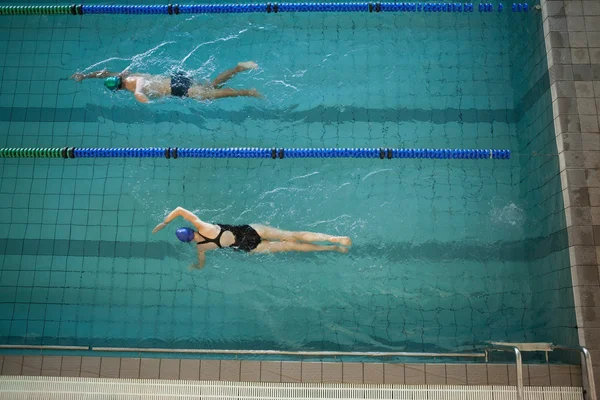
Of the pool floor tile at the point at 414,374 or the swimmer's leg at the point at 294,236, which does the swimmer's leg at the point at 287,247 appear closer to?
the swimmer's leg at the point at 294,236

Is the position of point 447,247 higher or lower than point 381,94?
lower

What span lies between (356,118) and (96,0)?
3417mm

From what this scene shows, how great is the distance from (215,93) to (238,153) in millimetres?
1046

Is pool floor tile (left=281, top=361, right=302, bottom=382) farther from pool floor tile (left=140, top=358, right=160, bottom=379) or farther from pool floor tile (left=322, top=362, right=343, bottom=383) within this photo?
pool floor tile (left=140, top=358, right=160, bottom=379)

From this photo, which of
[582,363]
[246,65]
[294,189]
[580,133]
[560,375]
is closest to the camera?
[582,363]

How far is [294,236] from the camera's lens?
239 inches

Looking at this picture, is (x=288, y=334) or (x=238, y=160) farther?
(x=238, y=160)

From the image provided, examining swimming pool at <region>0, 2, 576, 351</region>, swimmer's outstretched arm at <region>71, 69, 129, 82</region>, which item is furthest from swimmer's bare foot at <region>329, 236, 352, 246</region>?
swimmer's outstretched arm at <region>71, 69, 129, 82</region>

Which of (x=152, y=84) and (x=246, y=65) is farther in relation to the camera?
(x=246, y=65)

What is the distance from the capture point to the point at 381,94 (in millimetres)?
6734

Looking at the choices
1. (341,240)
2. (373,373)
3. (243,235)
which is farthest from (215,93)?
(373,373)

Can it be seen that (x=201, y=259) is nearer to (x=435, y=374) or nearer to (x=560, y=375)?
(x=435, y=374)

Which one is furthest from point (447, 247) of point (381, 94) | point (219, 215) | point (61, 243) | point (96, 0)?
point (96, 0)

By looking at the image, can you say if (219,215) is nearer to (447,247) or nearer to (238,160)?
(238,160)
